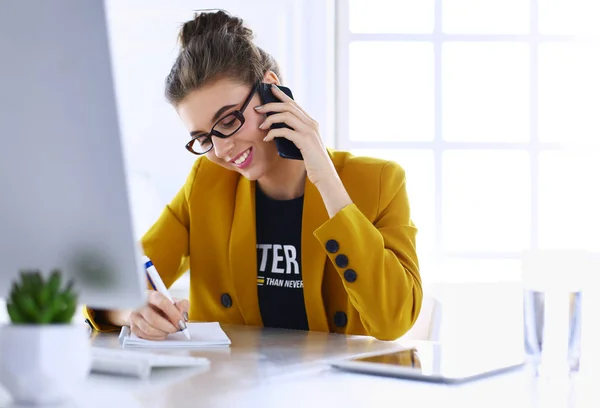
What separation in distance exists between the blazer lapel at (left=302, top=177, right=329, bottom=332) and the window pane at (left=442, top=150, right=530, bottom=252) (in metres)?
1.45

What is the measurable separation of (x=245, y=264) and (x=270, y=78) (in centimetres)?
45

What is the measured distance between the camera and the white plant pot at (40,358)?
73 cm

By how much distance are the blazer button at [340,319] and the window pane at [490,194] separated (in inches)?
57.8

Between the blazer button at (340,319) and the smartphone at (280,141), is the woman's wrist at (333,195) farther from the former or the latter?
the blazer button at (340,319)

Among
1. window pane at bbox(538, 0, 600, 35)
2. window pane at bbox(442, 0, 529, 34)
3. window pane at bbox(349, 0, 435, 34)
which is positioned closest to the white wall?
window pane at bbox(349, 0, 435, 34)

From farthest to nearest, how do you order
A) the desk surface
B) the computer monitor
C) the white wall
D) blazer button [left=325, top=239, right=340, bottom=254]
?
the white wall, blazer button [left=325, top=239, right=340, bottom=254], the desk surface, the computer monitor

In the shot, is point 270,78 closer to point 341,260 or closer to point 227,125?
point 227,125

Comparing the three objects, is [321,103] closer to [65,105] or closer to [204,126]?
[204,126]

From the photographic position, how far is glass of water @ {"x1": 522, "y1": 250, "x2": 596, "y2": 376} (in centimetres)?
106

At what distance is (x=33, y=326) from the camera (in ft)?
2.42

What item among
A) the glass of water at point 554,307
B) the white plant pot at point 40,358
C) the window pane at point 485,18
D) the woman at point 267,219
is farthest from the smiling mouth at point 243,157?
the window pane at point 485,18

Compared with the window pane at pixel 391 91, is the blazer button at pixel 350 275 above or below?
below

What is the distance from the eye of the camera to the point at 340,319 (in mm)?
1726

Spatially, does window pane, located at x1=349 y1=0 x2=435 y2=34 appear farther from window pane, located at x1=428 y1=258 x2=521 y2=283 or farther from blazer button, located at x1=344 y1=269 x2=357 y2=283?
blazer button, located at x1=344 y1=269 x2=357 y2=283
